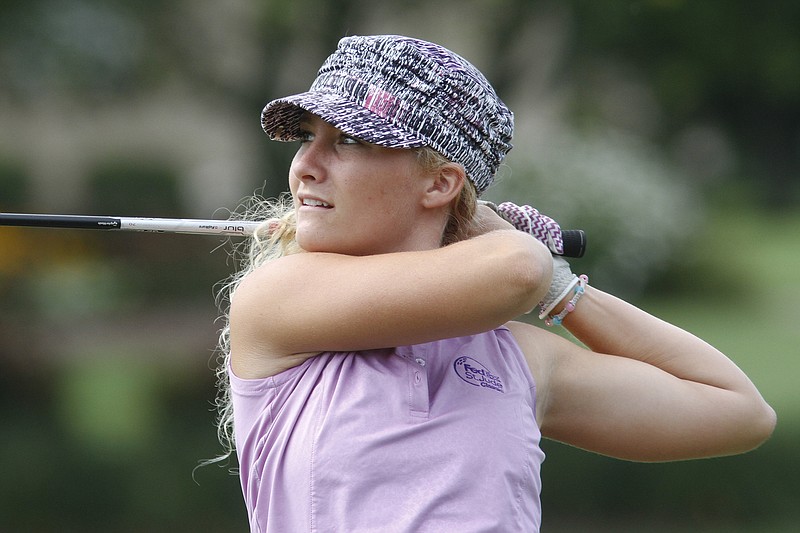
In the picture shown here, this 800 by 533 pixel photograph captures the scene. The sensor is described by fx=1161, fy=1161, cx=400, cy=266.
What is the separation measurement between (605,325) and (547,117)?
8.43 metres

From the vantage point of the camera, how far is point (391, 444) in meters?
1.71

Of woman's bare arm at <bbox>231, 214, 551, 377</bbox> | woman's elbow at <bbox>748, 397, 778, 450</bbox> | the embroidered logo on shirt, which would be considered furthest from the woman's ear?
woman's elbow at <bbox>748, 397, 778, 450</bbox>

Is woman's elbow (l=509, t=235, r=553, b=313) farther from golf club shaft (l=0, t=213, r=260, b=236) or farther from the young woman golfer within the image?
golf club shaft (l=0, t=213, r=260, b=236)

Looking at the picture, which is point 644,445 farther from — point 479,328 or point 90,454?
point 90,454

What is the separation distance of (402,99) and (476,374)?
45 centimetres

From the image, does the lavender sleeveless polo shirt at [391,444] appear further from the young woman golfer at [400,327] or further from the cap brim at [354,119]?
the cap brim at [354,119]

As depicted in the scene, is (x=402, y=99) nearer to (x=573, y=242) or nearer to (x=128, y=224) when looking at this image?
(x=573, y=242)

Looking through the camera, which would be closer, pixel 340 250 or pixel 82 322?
pixel 340 250

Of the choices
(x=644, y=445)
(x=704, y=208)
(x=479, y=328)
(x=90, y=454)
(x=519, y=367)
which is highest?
(x=479, y=328)

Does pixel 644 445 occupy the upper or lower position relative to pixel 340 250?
lower

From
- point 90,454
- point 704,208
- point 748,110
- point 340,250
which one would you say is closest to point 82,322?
point 90,454

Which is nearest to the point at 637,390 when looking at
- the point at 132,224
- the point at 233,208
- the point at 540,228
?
the point at 540,228

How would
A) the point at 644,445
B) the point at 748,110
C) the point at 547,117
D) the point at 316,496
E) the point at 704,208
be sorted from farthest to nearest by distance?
the point at 748,110, the point at 704,208, the point at 547,117, the point at 644,445, the point at 316,496

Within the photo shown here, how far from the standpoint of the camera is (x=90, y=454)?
277 inches
